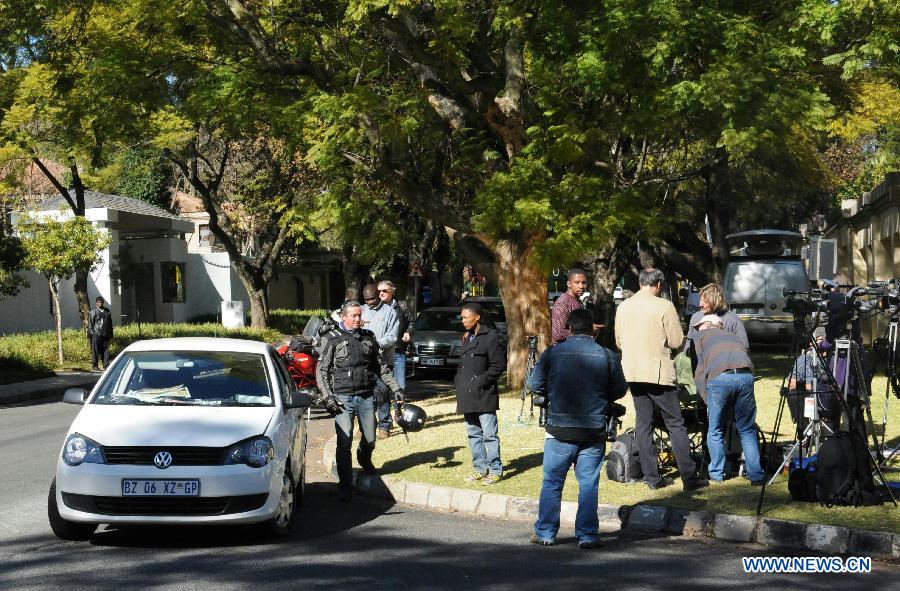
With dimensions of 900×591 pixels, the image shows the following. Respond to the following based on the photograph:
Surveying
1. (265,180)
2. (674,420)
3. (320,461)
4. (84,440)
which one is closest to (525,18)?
(320,461)

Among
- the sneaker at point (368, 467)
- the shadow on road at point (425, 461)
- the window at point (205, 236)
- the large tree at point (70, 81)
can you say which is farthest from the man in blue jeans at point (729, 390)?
the window at point (205, 236)

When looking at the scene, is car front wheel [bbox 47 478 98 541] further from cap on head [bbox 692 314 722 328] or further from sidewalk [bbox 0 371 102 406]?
sidewalk [bbox 0 371 102 406]

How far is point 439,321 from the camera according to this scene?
26.1 metres

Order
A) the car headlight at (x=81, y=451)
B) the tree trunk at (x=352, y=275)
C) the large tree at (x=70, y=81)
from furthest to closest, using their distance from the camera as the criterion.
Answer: the tree trunk at (x=352, y=275) → the large tree at (x=70, y=81) → the car headlight at (x=81, y=451)

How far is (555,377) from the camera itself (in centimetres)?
816

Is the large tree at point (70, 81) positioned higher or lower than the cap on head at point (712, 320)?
higher

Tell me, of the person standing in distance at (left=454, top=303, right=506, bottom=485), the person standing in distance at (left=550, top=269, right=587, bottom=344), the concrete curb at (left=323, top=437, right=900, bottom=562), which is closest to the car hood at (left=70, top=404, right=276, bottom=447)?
the concrete curb at (left=323, top=437, right=900, bottom=562)

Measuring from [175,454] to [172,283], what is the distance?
1548 inches

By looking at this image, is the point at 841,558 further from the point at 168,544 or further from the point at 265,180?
the point at 265,180

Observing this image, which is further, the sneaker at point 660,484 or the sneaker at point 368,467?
the sneaker at point 368,467

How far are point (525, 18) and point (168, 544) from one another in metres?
11.8

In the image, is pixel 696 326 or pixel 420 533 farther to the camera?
pixel 696 326

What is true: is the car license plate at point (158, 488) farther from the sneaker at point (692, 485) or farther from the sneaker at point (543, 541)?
the sneaker at point (692, 485)

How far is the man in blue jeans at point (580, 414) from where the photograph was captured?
806 centimetres
